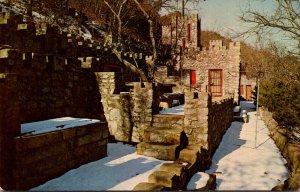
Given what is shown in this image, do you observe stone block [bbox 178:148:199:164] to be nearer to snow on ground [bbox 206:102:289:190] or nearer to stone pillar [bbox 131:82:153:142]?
snow on ground [bbox 206:102:289:190]

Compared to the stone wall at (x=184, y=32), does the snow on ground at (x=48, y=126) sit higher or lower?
lower

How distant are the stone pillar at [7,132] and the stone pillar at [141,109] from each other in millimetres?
4306

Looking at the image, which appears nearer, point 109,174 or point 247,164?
point 109,174

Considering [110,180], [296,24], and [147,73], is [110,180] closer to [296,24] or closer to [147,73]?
[296,24]

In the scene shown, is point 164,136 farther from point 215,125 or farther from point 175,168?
point 215,125

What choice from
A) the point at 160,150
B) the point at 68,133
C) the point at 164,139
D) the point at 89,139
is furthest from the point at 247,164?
the point at 68,133

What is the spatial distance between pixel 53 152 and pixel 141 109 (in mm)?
3729

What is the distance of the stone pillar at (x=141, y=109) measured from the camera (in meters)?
8.31

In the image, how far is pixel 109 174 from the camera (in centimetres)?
558

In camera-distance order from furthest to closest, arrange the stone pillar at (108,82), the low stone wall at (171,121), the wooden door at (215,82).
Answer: the wooden door at (215,82) → the stone pillar at (108,82) → the low stone wall at (171,121)

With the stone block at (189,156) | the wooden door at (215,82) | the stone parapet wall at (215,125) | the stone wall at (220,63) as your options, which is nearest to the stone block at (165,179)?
the stone block at (189,156)

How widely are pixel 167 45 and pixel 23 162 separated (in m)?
23.5

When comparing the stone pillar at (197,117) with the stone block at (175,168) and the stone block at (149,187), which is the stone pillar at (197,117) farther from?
the stone block at (149,187)

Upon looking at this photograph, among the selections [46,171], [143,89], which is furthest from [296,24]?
[46,171]
